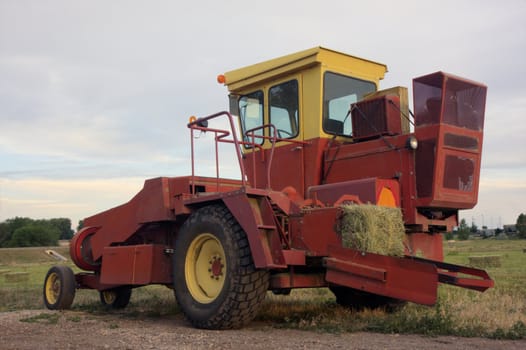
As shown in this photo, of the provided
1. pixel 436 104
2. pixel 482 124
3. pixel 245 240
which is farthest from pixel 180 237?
pixel 482 124

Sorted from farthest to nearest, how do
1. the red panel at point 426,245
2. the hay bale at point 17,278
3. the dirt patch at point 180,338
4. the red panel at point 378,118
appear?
the hay bale at point 17,278, the red panel at point 378,118, the red panel at point 426,245, the dirt patch at point 180,338

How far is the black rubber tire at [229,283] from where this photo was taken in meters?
6.89

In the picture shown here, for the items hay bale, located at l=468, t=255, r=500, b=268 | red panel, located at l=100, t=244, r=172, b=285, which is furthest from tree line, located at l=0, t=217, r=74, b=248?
red panel, located at l=100, t=244, r=172, b=285

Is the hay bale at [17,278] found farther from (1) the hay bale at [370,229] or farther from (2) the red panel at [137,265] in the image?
(1) the hay bale at [370,229]

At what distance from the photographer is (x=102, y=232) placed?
33.1 ft

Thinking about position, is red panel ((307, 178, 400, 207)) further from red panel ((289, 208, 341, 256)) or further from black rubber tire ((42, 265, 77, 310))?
black rubber tire ((42, 265, 77, 310))

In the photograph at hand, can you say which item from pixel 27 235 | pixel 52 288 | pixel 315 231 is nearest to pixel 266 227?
pixel 315 231

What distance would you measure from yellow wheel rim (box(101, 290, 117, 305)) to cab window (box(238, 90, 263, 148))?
3716mm

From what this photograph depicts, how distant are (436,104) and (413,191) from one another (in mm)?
1094

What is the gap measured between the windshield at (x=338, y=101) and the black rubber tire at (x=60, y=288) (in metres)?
5.13

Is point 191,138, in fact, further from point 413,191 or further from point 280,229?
point 413,191

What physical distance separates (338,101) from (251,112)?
4.98 feet

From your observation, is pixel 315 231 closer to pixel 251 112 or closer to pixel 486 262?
pixel 251 112

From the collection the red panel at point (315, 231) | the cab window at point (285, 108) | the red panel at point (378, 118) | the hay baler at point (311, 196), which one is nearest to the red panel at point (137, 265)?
the hay baler at point (311, 196)
